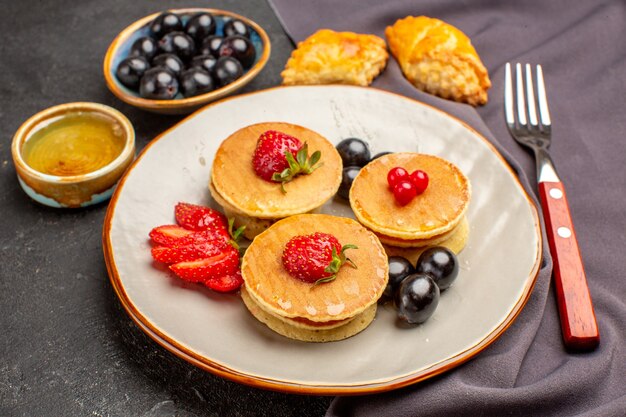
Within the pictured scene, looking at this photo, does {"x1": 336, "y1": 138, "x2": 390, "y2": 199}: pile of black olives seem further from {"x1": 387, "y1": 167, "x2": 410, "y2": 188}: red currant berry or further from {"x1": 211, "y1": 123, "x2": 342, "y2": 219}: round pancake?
{"x1": 387, "y1": 167, "x2": 410, "y2": 188}: red currant berry

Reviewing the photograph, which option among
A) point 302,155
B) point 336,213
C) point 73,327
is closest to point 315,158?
point 302,155

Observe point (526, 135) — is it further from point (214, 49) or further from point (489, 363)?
point (214, 49)

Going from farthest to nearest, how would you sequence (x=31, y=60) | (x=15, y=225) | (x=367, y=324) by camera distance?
(x=31, y=60) → (x=15, y=225) → (x=367, y=324)

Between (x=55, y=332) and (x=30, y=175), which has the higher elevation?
(x=30, y=175)

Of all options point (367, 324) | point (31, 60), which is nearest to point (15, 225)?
point (31, 60)

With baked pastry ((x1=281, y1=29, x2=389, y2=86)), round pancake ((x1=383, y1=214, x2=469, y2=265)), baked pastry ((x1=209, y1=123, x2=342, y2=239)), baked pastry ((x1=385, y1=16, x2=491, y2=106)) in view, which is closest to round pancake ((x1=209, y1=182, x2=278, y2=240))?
baked pastry ((x1=209, y1=123, x2=342, y2=239))

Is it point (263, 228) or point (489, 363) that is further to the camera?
point (263, 228)

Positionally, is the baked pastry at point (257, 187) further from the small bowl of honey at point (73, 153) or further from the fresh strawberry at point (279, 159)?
the small bowl of honey at point (73, 153)
